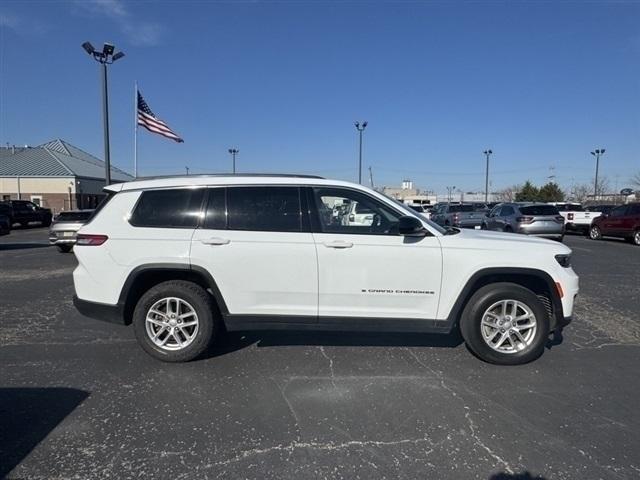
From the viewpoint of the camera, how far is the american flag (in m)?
20.1

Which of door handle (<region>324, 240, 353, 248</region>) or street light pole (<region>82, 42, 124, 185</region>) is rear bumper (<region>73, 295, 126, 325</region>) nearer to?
door handle (<region>324, 240, 353, 248</region>)

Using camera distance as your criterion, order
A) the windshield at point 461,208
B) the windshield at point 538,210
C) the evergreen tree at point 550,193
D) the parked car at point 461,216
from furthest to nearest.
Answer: the evergreen tree at point 550,193, the windshield at point 461,208, the parked car at point 461,216, the windshield at point 538,210

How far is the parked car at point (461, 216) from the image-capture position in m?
23.2

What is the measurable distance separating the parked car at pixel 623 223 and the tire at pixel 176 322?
19.1 meters

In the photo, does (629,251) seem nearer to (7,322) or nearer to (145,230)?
(145,230)

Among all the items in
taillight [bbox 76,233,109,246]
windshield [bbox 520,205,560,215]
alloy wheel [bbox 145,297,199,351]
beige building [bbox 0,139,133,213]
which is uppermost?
beige building [bbox 0,139,133,213]

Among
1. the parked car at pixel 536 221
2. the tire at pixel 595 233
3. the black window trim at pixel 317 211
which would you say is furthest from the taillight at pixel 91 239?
the tire at pixel 595 233

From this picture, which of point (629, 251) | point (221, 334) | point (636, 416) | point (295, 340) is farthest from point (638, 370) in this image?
point (629, 251)

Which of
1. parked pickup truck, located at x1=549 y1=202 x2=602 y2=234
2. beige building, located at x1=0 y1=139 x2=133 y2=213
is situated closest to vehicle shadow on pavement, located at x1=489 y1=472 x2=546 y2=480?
parked pickup truck, located at x1=549 y1=202 x2=602 y2=234

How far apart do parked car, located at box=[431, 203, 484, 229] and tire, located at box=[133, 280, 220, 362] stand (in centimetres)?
1874

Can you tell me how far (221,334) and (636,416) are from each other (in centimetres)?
424

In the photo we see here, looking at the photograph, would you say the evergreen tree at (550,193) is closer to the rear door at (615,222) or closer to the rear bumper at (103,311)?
the rear door at (615,222)

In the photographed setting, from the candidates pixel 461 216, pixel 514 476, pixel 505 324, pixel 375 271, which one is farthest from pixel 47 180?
pixel 514 476

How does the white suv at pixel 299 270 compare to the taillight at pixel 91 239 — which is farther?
the taillight at pixel 91 239
